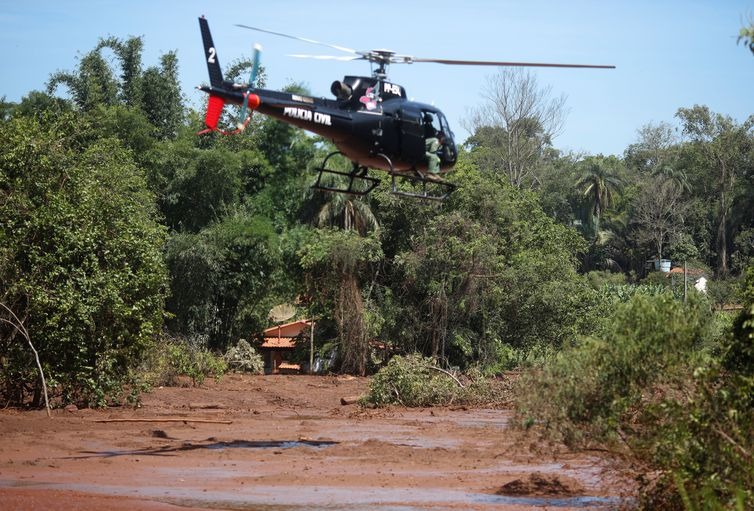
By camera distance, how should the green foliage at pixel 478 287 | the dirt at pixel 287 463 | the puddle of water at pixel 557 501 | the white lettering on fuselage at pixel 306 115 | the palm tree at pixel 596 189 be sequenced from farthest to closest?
the palm tree at pixel 596 189 < the green foliage at pixel 478 287 < the white lettering on fuselage at pixel 306 115 < the puddle of water at pixel 557 501 < the dirt at pixel 287 463

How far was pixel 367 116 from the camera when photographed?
18.8 metres

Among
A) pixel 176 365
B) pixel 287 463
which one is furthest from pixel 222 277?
pixel 287 463

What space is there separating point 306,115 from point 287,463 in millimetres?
6256

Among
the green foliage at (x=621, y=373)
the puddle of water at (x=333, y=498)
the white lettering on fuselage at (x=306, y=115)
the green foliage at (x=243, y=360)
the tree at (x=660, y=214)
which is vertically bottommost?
the puddle of water at (x=333, y=498)

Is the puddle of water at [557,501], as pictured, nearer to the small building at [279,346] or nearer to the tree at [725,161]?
the small building at [279,346]

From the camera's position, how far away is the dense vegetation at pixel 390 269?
37.1 ft

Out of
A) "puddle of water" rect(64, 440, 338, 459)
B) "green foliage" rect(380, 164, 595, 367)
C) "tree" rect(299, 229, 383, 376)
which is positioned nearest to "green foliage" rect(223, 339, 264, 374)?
"tree" rect(299, 229, 383, 376)

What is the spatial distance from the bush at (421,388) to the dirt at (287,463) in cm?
127

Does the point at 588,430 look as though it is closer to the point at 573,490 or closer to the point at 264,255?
the point at 573,490

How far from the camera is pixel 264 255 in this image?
141 feet

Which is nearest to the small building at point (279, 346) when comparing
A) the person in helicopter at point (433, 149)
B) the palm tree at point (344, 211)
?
the palm tree at point (344, 211)

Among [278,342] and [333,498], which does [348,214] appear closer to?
[278,342]

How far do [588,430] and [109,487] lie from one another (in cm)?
686

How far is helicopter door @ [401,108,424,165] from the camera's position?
19.2 m
